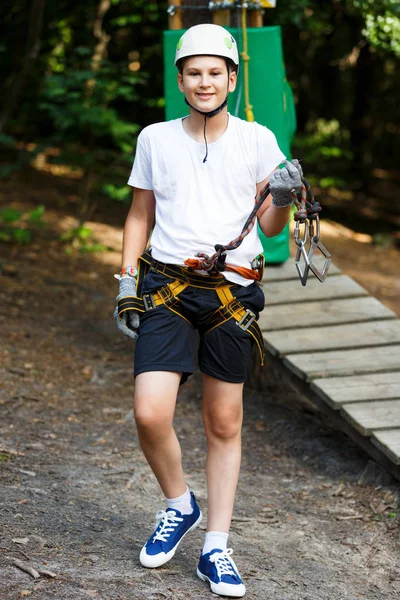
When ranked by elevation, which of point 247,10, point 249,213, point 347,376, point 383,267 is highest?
point 247,10

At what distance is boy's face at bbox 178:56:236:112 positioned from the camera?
2.76 metres

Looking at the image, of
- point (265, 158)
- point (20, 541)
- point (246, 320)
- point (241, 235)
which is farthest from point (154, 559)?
point (265, 158)

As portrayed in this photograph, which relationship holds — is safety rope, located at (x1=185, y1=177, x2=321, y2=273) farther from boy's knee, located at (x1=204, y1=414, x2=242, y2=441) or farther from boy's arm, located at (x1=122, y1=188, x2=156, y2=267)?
boy's knee, located at (x1=204, y1=414, x2=242, y2=441)

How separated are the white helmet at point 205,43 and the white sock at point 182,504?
1.55 metres

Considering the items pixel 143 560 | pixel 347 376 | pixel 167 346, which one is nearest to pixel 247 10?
pixel 347 376

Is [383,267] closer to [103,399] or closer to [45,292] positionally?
[45,292]

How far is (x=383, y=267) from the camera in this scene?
882 cm

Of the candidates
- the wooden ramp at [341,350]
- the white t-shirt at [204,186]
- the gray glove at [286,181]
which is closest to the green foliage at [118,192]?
the wooden ramp at [341,350]

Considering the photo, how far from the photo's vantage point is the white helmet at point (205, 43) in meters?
2.74

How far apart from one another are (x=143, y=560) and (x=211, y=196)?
1317 mm

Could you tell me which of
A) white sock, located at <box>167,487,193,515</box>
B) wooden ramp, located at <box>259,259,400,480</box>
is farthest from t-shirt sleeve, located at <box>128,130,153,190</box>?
wooden ramp, located at <box>259,259,400,480</box>

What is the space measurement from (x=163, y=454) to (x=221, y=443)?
22cm

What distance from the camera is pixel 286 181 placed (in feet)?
8.50

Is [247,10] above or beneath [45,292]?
above
